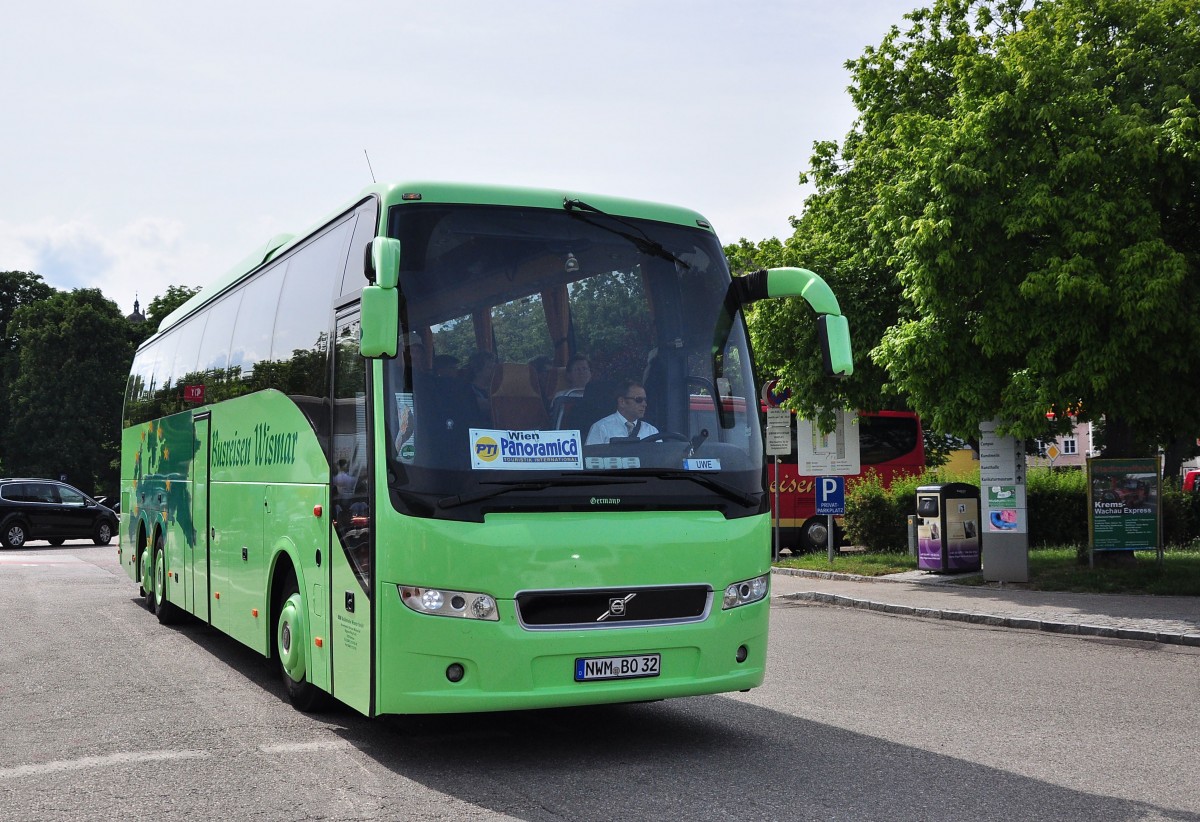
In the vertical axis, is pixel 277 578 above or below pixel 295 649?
above

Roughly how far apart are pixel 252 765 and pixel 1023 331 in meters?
12.5

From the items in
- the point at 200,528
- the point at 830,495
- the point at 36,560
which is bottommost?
the point at 36,560

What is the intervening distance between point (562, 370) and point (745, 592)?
5.35 ft

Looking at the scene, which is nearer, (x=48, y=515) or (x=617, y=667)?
(x=617, y=667)

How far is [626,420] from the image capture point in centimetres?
701

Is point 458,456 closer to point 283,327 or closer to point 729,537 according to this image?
point 729,537

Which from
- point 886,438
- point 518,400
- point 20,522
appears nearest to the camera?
point 518,400

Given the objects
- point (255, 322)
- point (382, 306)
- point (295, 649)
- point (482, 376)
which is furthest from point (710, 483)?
point (255, 322)

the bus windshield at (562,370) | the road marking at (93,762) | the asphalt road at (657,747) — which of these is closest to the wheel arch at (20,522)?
the asphalt road at (657,747)

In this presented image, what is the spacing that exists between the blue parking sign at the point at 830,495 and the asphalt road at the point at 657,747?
9.64 meters

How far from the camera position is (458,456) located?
6641 millimetres

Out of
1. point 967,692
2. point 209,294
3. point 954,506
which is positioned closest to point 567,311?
point 967,692

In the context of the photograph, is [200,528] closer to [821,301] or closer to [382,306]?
[382,306]

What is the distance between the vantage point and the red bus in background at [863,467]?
25672mm
